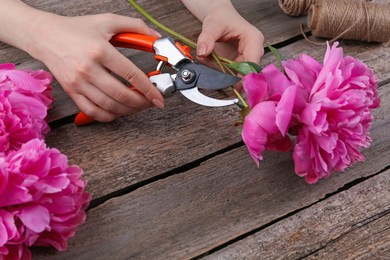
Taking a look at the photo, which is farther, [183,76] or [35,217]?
[183,76]

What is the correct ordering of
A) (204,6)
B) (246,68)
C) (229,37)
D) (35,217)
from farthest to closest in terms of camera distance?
(204,6)
(229,37)
(246,68)
(35,217)

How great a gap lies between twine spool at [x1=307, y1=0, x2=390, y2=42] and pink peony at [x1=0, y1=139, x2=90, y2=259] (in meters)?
0.77

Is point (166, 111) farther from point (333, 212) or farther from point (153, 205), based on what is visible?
point (333, 212)

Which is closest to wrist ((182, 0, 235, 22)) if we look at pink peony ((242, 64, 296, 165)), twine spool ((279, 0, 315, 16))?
twine spool ((279, 0, 315, 16))

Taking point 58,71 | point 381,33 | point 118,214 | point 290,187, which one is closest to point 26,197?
point 118,214

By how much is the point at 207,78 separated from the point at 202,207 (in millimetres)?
217

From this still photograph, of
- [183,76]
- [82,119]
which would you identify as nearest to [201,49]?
[183,76]

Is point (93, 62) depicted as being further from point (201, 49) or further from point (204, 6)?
point (204, 6)

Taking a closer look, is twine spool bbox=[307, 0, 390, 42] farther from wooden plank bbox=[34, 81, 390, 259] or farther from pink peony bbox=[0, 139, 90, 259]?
pink peony bbox=[0, 139, 90, 259]

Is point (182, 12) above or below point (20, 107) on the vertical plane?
below

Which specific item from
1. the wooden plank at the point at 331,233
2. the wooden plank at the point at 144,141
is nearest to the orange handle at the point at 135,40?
the wooden plank at the point at 144,141

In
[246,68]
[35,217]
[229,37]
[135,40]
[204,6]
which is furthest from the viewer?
[204,6]

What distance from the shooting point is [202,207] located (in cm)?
105

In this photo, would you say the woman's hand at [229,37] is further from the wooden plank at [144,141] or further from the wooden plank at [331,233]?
the wooden plank at [331,233]
